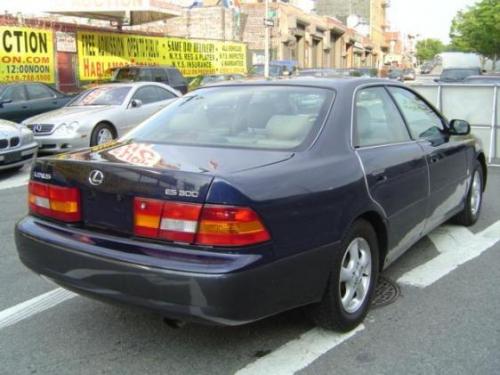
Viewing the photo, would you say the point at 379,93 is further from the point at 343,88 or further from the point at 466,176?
the point at 466,176

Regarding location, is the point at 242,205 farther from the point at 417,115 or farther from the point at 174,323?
the point at 417,115

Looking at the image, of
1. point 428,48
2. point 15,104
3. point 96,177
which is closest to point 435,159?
point 96,177

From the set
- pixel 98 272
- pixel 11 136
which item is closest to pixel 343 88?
pixel 98 272

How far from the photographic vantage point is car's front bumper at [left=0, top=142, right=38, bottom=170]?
9.01m

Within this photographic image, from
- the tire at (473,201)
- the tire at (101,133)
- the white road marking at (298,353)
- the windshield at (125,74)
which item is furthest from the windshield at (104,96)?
the white road marking at (298,353)

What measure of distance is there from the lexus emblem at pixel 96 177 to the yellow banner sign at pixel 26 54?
15.8 meters

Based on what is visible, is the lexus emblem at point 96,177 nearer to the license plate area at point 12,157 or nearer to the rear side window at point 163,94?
the license plate area at point 12,157

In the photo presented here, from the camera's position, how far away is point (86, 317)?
3.92m

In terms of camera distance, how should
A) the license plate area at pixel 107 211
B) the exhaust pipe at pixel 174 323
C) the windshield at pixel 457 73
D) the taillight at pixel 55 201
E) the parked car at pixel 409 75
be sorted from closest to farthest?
the license plate area at pixel 107 211, the taillight at pixel 55 201, the exhaust pipe at pixel 174 323, the windshield at pixel 457 73, the parked car at pixel 409 75

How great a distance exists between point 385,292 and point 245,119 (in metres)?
1.55

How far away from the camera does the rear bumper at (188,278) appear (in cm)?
286

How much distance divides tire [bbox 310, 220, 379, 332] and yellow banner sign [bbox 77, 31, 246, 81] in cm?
1801

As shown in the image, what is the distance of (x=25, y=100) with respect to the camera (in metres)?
13.3

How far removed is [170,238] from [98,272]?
1.46 ft
